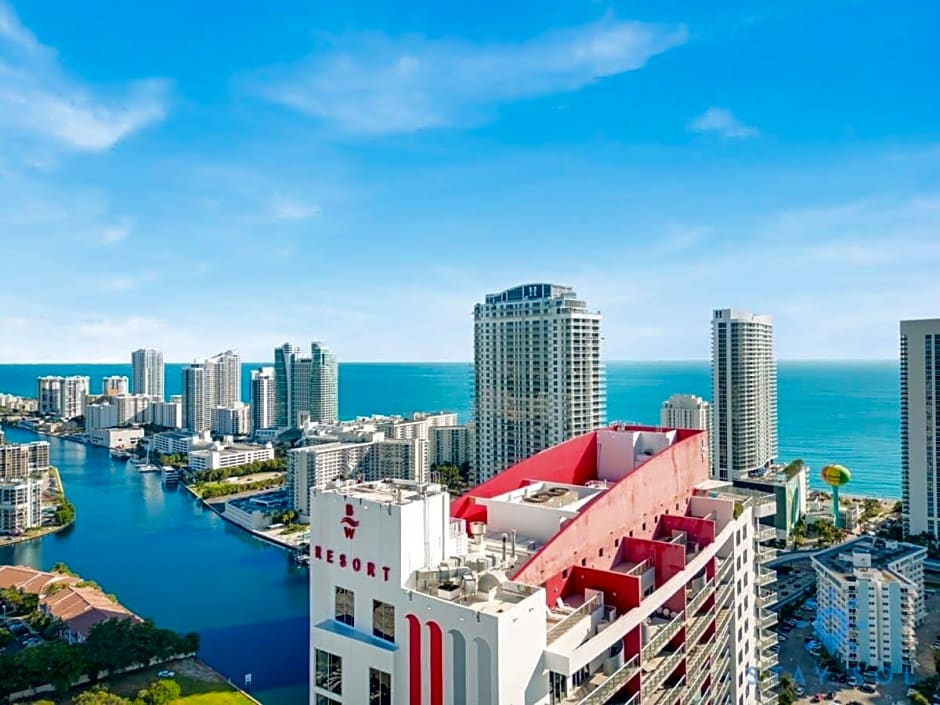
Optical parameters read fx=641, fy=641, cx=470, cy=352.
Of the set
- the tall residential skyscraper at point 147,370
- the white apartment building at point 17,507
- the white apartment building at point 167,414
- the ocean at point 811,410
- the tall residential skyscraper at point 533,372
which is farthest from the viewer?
the tall residential skyscraper at point 147,370

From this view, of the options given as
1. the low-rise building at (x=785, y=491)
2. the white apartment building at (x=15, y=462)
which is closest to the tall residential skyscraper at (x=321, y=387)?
the white apartment building at (x=15, y=462)

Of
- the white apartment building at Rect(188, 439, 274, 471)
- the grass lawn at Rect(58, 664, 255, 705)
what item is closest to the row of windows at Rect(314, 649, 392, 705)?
the grass lawn at Rect(58, 664, 255, 705)

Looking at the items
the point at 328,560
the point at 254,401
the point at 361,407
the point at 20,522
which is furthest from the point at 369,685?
the point at 361,407

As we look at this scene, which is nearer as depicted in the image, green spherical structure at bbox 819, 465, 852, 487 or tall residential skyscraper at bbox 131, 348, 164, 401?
green spherical structure at bbox 819, 465, 852, 487

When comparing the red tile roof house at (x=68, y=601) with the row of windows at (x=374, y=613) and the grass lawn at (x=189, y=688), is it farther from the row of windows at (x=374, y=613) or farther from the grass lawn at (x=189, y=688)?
the row of windows at (x=374, y=613)

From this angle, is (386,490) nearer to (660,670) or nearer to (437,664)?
(437,664)

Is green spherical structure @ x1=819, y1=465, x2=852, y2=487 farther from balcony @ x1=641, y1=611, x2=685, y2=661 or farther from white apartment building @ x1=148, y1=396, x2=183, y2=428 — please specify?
white apartment building @ x1=148, y1=396, x2=183, y2=428
